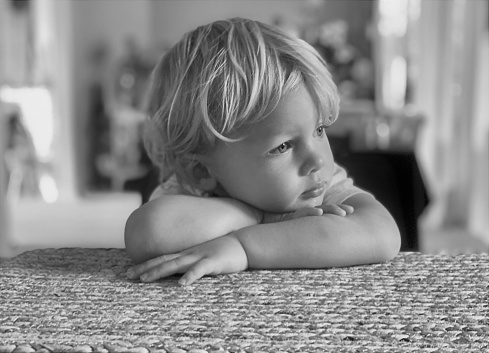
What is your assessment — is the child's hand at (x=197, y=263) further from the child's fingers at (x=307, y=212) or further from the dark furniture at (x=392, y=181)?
the dark furniture at (x=392, y=181)

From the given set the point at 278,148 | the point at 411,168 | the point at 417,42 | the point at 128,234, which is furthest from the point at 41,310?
the point at 417,42

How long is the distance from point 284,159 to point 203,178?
157 mm

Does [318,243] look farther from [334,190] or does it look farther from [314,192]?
[334,190]

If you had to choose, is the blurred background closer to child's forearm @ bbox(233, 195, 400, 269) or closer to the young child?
the young child

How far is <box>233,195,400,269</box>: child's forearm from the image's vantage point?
71cm

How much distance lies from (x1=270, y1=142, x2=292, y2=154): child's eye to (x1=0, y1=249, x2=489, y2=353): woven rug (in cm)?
16

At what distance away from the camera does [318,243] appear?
→ 0.72 meters

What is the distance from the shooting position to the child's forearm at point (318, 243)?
707 mm

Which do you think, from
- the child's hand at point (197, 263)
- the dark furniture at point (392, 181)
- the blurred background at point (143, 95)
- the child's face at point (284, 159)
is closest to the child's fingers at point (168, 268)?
the child's hand at point (197, 263)

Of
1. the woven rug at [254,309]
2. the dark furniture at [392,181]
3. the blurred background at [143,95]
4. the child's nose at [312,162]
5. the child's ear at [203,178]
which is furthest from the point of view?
the blurred background at [143,95]

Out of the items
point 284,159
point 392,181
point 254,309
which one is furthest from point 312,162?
point 392,181

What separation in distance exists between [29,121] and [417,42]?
2899 mm

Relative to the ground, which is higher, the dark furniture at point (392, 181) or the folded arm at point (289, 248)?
the folded arm at point (289, 248)

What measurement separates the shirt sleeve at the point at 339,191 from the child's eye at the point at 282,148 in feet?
0.48
